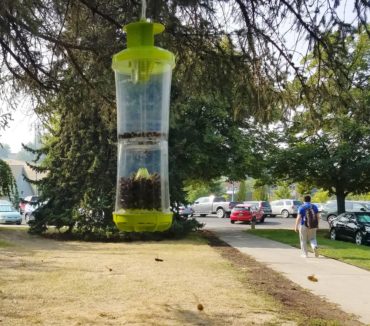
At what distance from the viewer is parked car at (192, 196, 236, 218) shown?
4869 centimetres

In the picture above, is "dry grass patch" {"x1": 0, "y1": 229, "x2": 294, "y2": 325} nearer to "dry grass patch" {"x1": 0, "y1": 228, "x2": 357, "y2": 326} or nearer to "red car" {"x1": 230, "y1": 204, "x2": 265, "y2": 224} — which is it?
"dry grass patch" {"x1": 0, "y1": 228, "x2": 357, "y2": 326}

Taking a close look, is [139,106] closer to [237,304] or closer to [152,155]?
[152,155]

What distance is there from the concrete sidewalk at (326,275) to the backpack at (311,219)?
36.7 inches

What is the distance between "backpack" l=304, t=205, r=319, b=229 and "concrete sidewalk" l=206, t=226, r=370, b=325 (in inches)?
36.7

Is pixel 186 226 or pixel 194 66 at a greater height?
pixel 194 66

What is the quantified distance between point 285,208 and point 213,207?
6.48m

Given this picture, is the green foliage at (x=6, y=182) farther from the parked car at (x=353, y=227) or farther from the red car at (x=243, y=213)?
the red car at (x=243, y=213)

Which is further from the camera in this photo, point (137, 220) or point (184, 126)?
point (184, 126)

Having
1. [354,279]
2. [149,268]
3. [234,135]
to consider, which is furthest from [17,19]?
[234,135]

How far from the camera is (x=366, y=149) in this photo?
24422mm

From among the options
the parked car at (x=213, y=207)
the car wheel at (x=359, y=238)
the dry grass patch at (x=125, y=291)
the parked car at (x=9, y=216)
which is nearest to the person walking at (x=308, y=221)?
the dry grass patch at (x=125, y=291)

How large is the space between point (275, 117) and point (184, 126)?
51.0 ft

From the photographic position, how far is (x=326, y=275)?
38.3 ft

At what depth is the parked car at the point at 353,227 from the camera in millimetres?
21328
